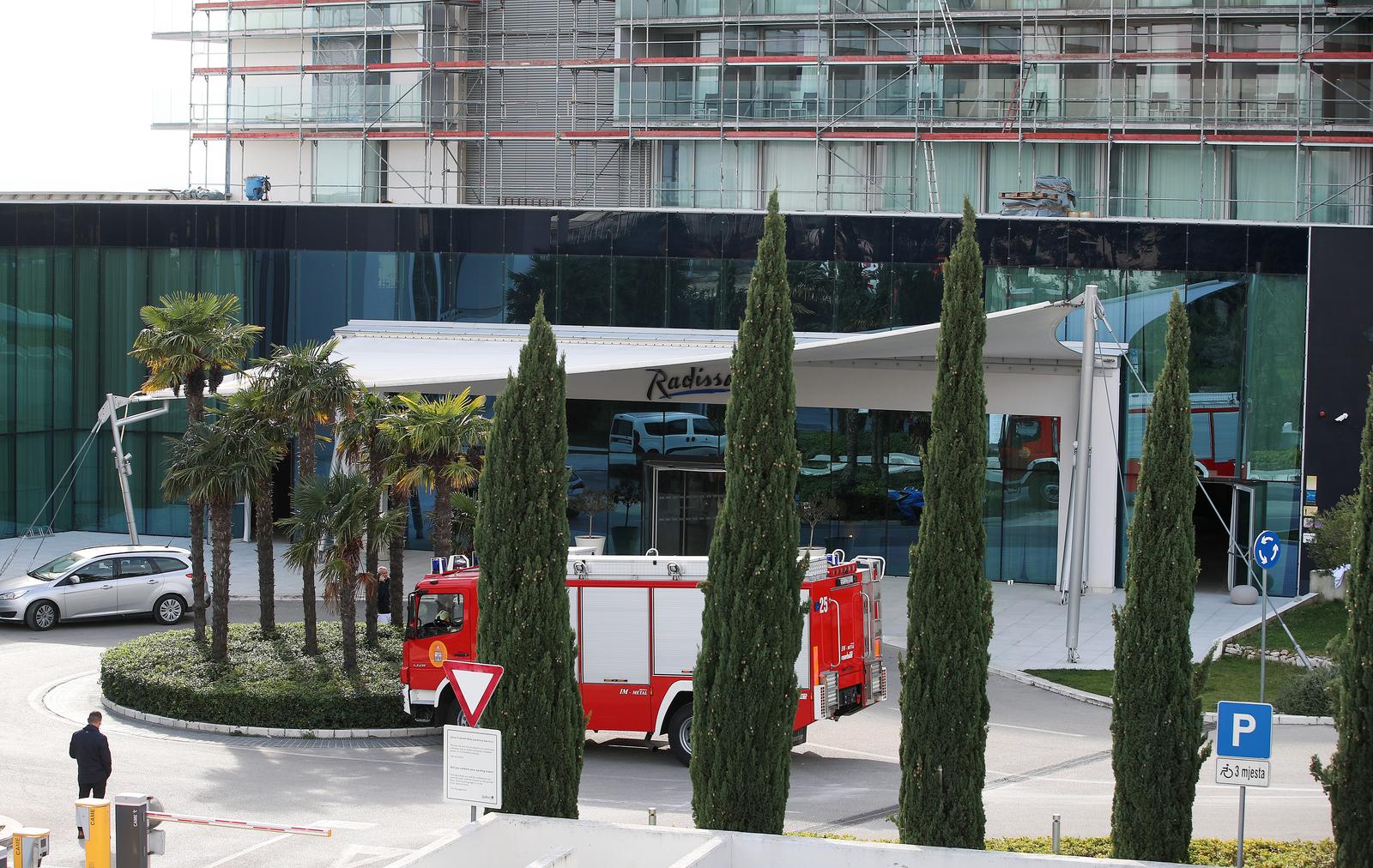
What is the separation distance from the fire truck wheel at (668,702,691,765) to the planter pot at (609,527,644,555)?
17583mm

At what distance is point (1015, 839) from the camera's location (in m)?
14.6

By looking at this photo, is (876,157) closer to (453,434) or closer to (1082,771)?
(453,434)

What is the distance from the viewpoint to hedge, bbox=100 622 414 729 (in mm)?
19969

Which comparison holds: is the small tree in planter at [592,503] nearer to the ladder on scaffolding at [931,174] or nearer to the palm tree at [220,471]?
the ladder on scaffolding at [931,174]

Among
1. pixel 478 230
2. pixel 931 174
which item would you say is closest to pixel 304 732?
pixel 478 230

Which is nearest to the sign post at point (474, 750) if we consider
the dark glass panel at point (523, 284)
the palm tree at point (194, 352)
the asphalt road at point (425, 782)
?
the asphalt road at point (425, 782)

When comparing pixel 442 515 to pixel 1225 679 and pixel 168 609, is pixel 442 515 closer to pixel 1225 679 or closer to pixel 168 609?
pixel 168 609

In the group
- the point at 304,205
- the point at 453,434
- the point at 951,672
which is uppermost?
the point at 304,205

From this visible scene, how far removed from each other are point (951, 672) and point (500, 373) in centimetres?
1522

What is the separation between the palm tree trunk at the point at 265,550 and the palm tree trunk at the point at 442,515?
7.78 ft

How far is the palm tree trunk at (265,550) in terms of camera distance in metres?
21.8

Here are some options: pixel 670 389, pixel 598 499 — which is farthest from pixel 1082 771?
pixel 598 499

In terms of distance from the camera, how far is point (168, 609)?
27.1 meters

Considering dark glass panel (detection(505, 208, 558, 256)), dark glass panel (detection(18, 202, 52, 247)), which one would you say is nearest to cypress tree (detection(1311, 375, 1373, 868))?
dark glass panel (detection(505, 208, 558, 256))
